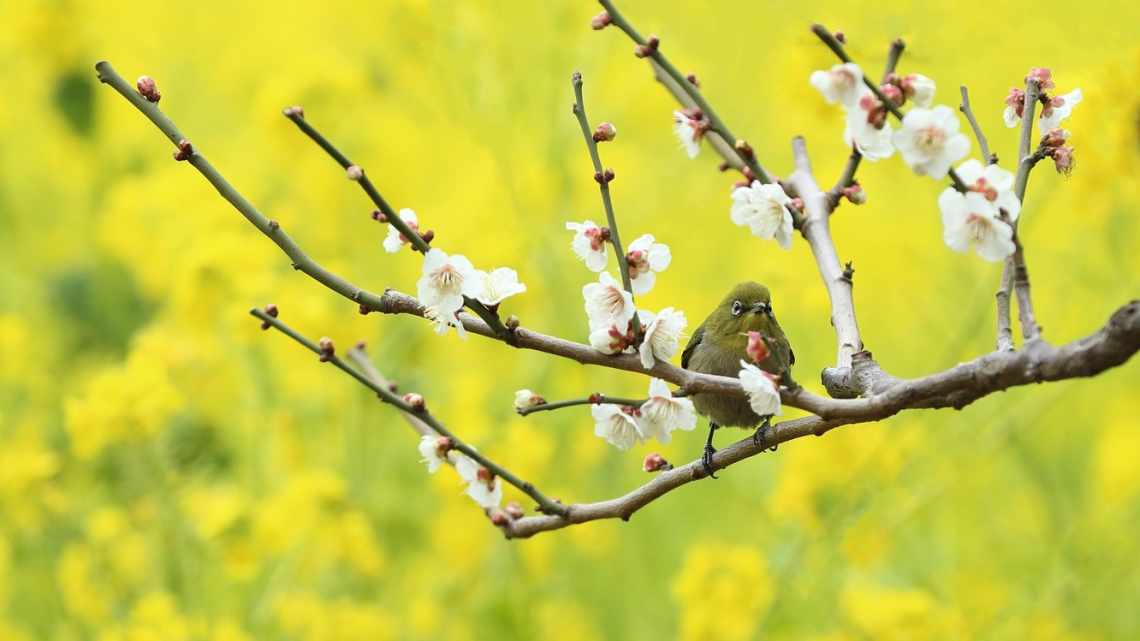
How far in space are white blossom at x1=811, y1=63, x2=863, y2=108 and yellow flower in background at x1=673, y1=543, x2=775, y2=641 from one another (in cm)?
203

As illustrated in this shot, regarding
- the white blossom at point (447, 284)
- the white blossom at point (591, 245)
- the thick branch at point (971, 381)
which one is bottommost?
the thick branch at point (971, 381)

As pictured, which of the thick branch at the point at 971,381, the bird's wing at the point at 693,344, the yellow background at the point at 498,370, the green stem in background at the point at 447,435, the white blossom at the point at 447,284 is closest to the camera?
the thick branch at the point at 971,381

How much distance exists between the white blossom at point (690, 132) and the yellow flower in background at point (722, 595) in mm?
1799

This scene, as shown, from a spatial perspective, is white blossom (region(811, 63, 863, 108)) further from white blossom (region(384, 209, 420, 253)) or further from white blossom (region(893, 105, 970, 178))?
white blossom (region(384, 209, 420, 253))

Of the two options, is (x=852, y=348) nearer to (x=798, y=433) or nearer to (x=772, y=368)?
(x=798, y=433)

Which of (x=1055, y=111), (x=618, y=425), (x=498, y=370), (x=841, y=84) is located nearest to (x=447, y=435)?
(x=618, y=425)

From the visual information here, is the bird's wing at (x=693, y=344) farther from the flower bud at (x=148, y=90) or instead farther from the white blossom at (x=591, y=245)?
the flower bud at (x=148, y=90)

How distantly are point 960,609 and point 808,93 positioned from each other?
1.56m

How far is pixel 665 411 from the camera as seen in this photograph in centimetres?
148

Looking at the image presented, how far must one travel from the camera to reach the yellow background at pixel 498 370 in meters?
3.19

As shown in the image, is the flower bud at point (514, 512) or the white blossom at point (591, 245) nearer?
the white blossom at point (591, 245)

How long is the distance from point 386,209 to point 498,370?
301 cm

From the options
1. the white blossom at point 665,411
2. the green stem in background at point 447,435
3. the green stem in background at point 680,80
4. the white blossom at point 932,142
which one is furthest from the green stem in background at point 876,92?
the green stem in background at point 447,435

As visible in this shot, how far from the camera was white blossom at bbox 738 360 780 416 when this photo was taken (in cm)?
126
